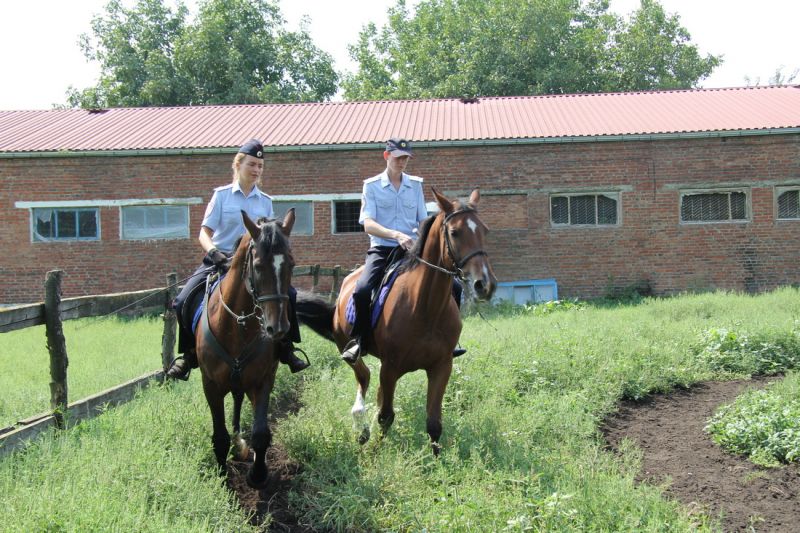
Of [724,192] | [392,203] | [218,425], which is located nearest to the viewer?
[218,425]

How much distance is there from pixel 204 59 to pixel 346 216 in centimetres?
1943

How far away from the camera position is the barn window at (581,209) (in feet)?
50.0

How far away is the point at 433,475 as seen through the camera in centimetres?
391

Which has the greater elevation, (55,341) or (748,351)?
(55,341)

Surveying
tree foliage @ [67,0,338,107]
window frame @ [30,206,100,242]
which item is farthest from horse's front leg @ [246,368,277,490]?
tree foliage @ [67,0,338,107]

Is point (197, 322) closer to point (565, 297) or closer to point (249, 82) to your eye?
point (565, 297)

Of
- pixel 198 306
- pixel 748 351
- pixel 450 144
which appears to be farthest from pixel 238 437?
pixel 450 144

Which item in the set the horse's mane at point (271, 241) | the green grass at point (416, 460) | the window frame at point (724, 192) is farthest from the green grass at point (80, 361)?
the window frame at point (724, 192)

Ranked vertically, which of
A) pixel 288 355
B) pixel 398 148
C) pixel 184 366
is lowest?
pixel 184 366

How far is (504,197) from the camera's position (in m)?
15.2

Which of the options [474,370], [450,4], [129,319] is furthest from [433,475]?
[450,4]

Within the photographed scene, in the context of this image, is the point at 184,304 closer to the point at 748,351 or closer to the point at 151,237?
the point at 748,351

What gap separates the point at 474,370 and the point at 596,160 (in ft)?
34.0

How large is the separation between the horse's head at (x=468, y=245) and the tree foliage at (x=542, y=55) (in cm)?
2766
